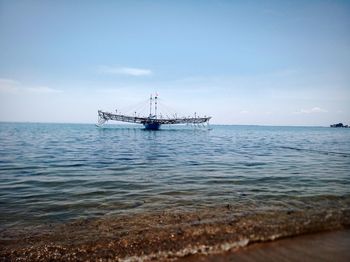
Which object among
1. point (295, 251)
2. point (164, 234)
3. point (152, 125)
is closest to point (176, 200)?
point (164, 234)

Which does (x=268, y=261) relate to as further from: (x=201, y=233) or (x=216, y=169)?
(x=216, y=169)

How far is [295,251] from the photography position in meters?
4.94

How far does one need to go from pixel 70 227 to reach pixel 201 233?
3248mm

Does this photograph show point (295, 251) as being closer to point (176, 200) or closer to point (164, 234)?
point (164, 234)

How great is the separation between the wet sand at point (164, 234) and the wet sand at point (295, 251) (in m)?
0.09

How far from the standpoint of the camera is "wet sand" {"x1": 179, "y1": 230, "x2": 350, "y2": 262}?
15.3 ft

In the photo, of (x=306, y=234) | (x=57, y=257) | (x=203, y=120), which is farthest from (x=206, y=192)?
(x=203, y=120)

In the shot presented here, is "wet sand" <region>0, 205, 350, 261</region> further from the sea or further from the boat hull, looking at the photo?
the boat hull

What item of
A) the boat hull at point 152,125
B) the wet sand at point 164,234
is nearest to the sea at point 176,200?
the wet sand at point 164,234

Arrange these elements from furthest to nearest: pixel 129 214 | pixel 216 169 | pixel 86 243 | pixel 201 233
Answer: pixel 216 169 < pixel 129 214 < pixel 201 233 < pixel 86 243

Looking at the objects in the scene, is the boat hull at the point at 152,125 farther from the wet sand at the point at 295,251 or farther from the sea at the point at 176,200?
the wet sand at the point at 295,251

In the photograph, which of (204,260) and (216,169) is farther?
(216,169)

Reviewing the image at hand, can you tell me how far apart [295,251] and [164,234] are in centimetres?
268

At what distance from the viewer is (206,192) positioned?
383 inches
